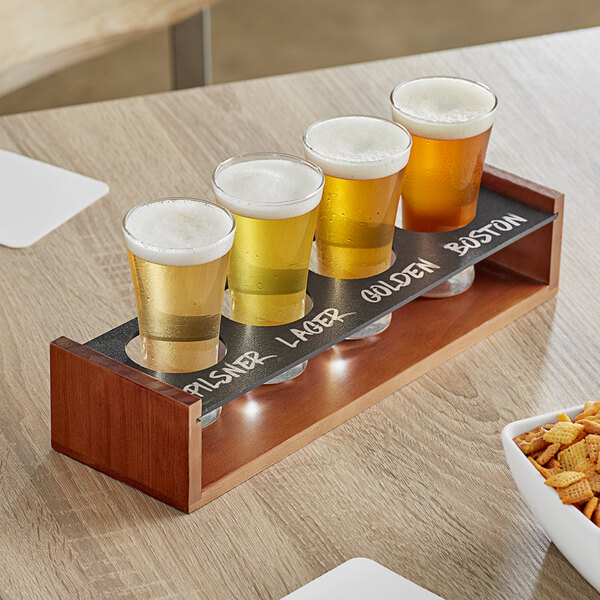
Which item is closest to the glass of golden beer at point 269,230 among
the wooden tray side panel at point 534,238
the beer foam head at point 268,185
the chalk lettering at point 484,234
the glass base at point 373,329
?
the beer foam head at point 268,185

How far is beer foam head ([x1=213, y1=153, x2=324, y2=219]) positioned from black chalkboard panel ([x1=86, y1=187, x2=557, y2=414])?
0.12 m

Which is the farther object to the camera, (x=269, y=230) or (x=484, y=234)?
(x=484, y=234)

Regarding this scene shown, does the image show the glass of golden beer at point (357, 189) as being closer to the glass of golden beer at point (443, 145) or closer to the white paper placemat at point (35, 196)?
the glass of golden beer at point (443, 145)

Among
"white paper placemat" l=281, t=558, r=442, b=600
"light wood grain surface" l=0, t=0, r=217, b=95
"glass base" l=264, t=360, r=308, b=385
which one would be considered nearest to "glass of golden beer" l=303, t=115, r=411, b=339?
"glass base" l=264, t=360, r=308, b=385

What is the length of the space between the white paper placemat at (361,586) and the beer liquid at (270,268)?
0.27m

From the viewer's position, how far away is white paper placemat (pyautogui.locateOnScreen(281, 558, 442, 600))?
81 cm

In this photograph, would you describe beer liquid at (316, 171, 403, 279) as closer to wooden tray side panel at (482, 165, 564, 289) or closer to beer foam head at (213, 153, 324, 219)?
Result: beer foam head at (213, 153, 324, 219)

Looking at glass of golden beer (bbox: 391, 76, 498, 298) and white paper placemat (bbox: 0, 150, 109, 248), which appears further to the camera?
white paper placemat (bbox: 0, 150, 109, 248)

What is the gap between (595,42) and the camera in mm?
1837

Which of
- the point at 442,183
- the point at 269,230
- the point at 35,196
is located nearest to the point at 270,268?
the point at 269,230

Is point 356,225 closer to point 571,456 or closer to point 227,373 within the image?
point 227,373

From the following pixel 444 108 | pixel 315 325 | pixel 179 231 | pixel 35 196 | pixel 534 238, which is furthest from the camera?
pixel 35 196

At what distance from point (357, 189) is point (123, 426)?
1.05 feet

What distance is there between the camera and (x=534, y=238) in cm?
121
